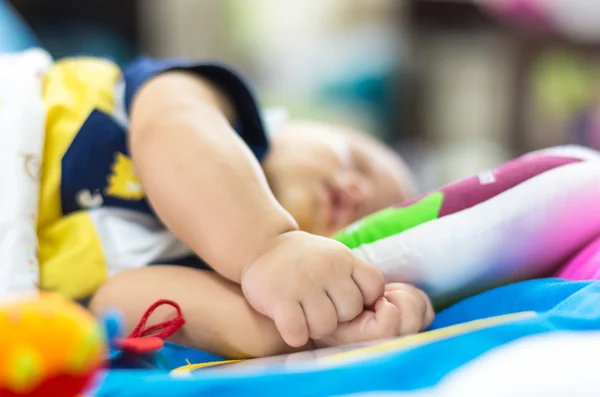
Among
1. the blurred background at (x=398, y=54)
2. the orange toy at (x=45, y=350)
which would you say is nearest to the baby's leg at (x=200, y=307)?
the orange toy at (x=45, y=350)

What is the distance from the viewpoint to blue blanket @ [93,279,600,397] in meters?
0.36

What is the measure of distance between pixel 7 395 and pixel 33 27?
239cm

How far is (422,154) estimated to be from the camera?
2426 mm

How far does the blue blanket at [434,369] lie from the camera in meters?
0.36

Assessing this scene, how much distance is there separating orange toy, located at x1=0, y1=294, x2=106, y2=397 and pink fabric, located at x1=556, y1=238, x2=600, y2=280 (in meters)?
0.44

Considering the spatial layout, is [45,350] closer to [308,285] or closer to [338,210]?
[308,285]

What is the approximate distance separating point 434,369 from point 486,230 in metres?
0.22

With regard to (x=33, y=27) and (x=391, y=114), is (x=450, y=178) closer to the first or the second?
(x=391, y=114)

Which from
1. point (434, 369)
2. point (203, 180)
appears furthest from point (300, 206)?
point (434, 369)

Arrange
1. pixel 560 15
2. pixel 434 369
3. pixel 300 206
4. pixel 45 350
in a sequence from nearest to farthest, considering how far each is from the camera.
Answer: pixel 45 350, pixel 434 369, pixel 300 206, pixel 560 15

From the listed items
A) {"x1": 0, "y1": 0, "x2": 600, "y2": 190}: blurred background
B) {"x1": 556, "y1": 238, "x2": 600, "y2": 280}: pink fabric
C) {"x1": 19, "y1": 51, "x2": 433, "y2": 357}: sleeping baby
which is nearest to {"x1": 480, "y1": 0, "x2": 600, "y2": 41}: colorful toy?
{"x1": 0, "y1": 0, "x2": 600, "y2": 190}: blurred background

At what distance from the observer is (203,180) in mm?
562

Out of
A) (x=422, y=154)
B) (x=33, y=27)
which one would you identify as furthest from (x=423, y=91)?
(x=33, y=27)

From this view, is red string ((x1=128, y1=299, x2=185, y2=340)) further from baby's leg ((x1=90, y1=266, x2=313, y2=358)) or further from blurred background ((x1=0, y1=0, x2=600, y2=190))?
blurred background ((x1=0, y1=0, x2=600, y2=190))
